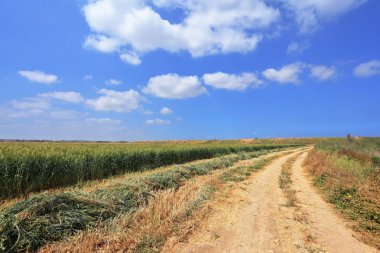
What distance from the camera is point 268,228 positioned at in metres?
7.26

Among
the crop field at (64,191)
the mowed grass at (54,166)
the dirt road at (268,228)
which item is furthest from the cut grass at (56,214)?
the mowed grass at (54,166)

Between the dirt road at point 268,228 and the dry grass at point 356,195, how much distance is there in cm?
42

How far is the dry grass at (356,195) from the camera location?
770 cm

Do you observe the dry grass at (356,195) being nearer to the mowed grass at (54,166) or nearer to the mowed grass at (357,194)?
the mowed grass at (357,194)

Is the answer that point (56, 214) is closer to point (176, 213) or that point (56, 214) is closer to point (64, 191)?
point (176, 213)

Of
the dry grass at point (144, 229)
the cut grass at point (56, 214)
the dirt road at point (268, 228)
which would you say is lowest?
the dirt road at point (268, 228)

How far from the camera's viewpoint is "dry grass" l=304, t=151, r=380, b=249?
7.70 m

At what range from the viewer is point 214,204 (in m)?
9.48

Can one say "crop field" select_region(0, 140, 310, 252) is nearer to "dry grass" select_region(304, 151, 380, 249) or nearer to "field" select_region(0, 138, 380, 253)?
"field" select_region(0, 138, 380, 253)

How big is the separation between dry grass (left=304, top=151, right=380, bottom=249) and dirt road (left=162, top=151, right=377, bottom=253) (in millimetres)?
417

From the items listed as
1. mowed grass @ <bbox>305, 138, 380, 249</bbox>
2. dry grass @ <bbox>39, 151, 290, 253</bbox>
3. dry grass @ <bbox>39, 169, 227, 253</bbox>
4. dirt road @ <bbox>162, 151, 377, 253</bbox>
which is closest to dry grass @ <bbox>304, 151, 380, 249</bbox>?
mowed grass @ <bbox>305, 138, 380, 249</bbox>

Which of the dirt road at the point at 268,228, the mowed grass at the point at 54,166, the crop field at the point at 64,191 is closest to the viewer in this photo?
the crop field at the point at 64,191

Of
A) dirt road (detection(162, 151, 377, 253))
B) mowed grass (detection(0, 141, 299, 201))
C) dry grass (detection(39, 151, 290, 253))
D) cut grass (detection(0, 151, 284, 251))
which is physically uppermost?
mowed grass (detection(0, 141, 299, 201))

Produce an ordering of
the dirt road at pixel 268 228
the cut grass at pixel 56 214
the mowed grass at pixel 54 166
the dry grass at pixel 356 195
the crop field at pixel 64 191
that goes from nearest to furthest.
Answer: the cut grass at pixel 56 214
the crop field at pixel 64 191
the dirt road at pixel 268 228
the dry grass at pixel 356 195
the mowed grass at pixel 54 166
